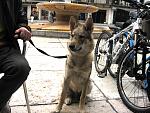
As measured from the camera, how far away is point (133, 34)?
4418 mm

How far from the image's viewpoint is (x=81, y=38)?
353 centimetres

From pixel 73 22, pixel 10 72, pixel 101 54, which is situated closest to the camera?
pixel 10 72

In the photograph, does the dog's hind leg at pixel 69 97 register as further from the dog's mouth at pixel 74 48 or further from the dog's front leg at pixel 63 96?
the dog's mouth at pixel 74 48

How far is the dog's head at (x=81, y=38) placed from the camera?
3.52m

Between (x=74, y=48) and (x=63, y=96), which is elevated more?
(x=74, y=48)

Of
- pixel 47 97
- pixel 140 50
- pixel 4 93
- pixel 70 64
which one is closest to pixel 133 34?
pixel 140 50

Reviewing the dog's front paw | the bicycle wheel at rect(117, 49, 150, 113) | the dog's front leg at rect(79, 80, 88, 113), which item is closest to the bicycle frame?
the bicycle wheel at rect(117, 49, 150, 113)

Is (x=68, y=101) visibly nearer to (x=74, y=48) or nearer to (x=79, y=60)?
(x=79, y=60)

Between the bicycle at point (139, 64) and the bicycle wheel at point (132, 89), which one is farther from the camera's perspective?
the bicycle wheel at point (132, 89)

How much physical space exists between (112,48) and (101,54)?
0.44 metres

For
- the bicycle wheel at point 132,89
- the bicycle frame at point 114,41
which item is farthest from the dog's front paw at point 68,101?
the bicycle frame at point 114,41

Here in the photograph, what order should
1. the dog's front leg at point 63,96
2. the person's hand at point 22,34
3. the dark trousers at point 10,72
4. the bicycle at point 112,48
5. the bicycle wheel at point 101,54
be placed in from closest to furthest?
the dark trousers at point 10,72 < the person's hand at point 22,34 < the dog's front leg at point 63,96 < the bicycle at point 112,48 < the bicycle wheel at point 101,54

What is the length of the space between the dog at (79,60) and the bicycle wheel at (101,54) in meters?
1.57

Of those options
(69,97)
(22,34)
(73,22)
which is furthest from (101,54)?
(22,34)
